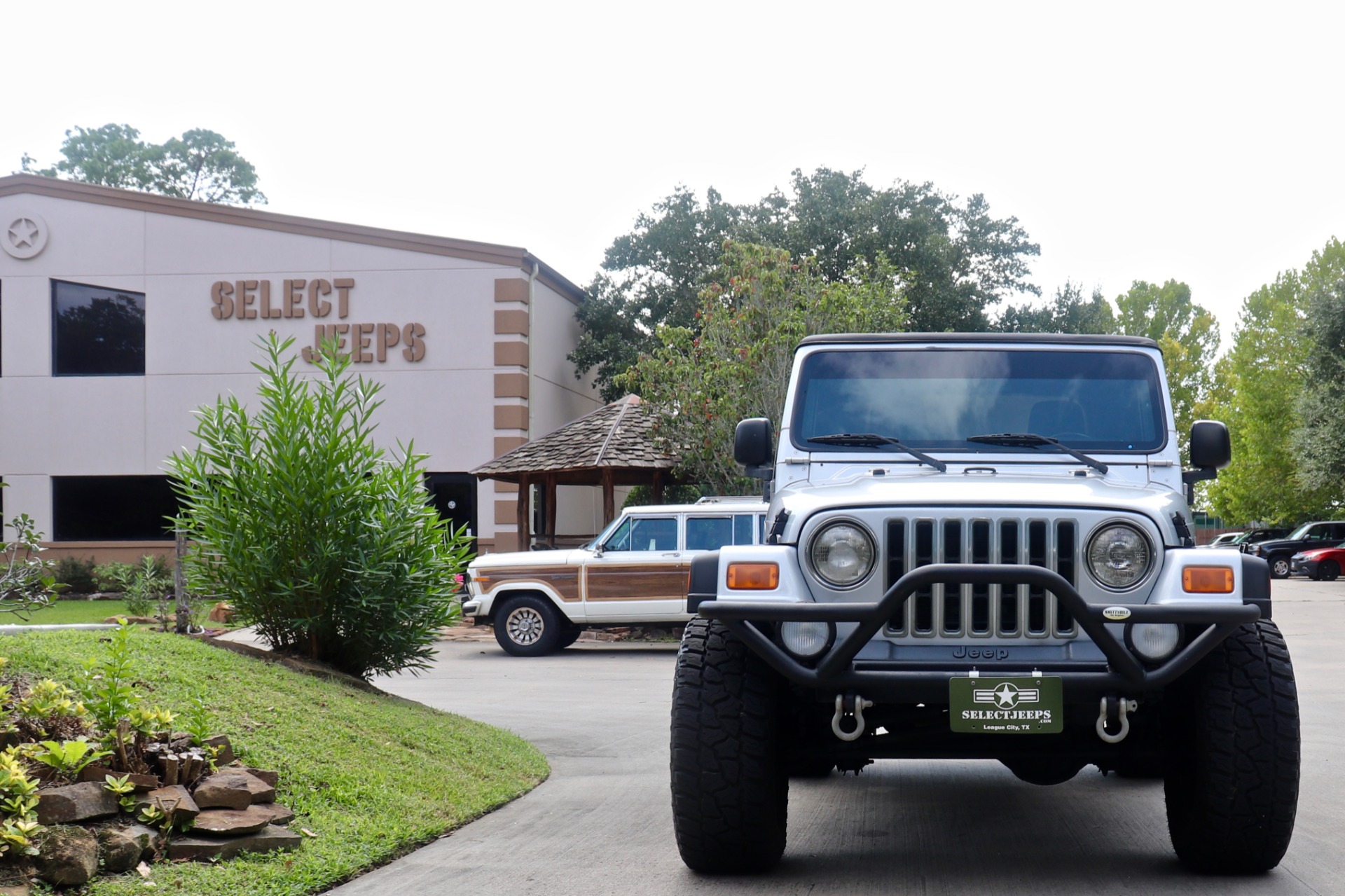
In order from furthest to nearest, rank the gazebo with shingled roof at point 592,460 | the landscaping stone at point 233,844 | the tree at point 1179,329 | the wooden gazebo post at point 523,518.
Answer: the tree at point 1179,329 → the wooden gazebo post at point 523,518 → the gazebo with shingled roof at point 592,460 → the landscaping stone at point 233,844

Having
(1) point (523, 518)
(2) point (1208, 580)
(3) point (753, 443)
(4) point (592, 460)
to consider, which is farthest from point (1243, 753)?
(1) point (523, 518)

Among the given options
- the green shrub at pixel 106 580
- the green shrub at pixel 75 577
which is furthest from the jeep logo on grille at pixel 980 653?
the green shrub at pixel 75 577

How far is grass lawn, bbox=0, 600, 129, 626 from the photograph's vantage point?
18734 mm

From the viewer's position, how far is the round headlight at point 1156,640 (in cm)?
508

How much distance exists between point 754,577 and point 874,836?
184 centimetres

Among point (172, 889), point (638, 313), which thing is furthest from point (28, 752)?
point (638, 313)

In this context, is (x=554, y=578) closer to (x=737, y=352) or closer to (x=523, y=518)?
(x=737, y=352)

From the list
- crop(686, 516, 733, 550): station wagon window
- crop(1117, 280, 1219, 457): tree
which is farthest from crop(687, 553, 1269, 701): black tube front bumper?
crop(1117, 280, 1219, 457): tree

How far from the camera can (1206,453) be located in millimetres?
6648

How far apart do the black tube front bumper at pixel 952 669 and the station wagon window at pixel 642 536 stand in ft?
38.8

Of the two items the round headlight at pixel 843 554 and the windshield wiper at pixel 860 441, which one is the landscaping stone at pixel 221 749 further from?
the windshield wiper at pixel 860 441

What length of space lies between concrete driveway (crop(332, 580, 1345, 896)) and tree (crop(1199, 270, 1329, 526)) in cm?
3933

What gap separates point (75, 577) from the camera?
79.8 ft

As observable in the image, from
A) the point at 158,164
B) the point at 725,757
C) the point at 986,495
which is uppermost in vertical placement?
the point at 158,164
